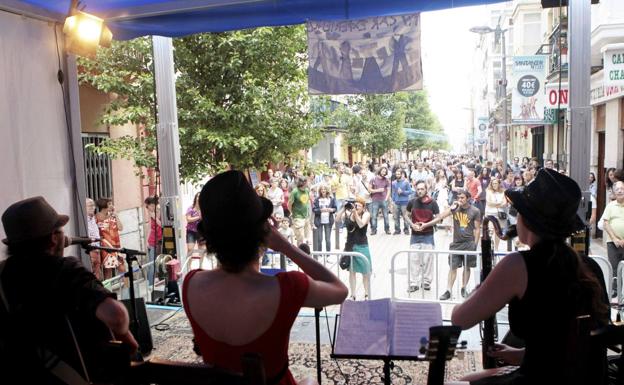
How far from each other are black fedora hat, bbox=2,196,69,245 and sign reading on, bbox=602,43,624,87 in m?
10.4

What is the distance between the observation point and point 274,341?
1962 millimetres

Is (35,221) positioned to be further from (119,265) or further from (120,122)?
(120,122)

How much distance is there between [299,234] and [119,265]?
4.94m

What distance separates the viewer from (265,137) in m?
9.94

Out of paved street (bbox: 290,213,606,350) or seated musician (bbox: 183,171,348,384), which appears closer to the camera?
seated musician (bbox: 183,171,348,384)

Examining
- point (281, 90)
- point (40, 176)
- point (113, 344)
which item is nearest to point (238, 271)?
point (113, 344)

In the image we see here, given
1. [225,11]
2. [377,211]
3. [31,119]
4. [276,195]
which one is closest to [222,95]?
[276,195]

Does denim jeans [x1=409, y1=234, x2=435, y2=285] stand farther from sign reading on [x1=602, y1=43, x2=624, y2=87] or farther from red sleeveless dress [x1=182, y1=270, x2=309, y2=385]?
red sleeveless dress [x1=182, y1=270, x2=309, y2=385]

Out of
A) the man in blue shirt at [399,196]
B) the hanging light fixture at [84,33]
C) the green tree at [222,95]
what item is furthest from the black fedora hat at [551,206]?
the man in blue shirt at [399,196]

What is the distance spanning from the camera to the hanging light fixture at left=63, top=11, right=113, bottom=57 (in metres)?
4.85

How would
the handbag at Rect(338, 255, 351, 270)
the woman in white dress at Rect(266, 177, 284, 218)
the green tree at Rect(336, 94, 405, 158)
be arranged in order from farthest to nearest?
1. the green tree at Rect(336, 94, 405, 158)
2. the woman in white dress at Rect(266, 177, 284, 218)
3. the handbag at Rect(338, 255, 351, 270)

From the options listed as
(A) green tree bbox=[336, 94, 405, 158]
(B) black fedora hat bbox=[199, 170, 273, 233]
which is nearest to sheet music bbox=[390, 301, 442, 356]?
(B) black fedora hat bbox=[199, 170, 273, 233]

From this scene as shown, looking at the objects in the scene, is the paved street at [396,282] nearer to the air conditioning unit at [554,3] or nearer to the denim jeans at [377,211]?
the denim jeans at [377,211]

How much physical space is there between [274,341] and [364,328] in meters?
1.39
